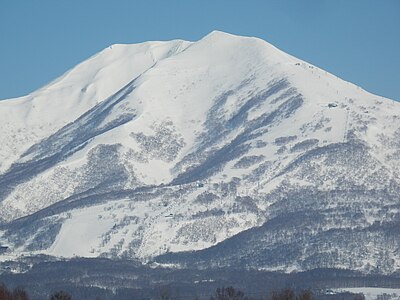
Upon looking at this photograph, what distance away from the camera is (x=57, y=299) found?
171m

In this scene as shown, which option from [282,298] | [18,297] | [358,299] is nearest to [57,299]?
[18,297]

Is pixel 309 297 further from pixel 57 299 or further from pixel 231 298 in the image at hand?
pixel 57 299

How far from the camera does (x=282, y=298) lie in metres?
169

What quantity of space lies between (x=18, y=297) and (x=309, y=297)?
1597 inches

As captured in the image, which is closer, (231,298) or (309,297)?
(309,297)

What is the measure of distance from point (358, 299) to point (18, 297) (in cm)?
5452

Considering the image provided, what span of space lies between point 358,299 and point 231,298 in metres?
22.4

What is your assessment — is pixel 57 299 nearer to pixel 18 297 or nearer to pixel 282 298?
pixel 18 297

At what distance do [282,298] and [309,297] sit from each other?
4.72m

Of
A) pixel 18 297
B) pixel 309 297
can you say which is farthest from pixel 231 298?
pixel 18 297

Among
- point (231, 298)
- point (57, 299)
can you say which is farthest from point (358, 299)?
point (57, 299)

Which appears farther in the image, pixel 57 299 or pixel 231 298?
pixel 231 298

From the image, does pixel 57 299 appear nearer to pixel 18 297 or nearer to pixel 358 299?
pixel 18 297

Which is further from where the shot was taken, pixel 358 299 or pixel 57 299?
pixel 358 299
